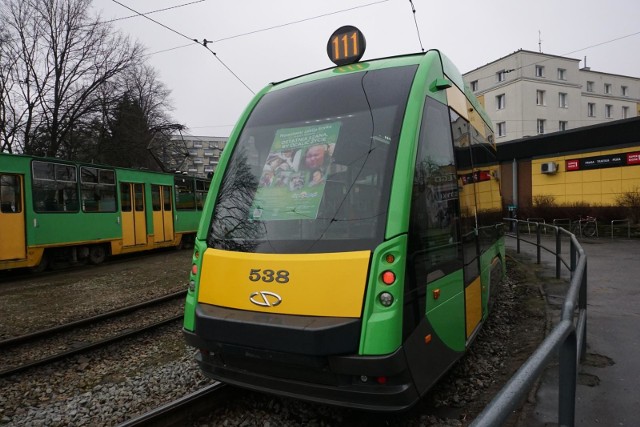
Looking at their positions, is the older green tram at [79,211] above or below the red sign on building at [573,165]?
below

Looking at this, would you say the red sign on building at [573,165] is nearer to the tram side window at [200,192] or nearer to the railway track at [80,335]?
the tram side window at [200,192]

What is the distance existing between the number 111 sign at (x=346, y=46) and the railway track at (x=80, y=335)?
449 cm

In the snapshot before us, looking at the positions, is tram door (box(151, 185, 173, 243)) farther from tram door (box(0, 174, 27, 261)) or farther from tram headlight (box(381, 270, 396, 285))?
tram headlight (box(381, 270, 396, 285))

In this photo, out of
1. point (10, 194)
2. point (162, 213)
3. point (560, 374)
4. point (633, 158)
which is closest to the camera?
point (560, 374)

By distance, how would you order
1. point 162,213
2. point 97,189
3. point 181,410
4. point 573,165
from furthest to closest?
point 573,165
point 162,213
point 97,189
point 181,410

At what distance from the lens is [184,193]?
18.1 meters

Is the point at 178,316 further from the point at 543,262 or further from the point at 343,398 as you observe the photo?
the point at 543,262

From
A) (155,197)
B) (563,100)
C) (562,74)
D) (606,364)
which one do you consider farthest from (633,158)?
(562,74)

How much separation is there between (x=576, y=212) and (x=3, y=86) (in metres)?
31.1

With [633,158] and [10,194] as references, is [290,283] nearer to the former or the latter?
[10,194]

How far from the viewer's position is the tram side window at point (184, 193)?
691 inches

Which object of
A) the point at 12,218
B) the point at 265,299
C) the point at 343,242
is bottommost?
the point at 265,299

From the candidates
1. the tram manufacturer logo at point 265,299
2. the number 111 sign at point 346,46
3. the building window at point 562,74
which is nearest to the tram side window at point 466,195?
the number 111 sign at point 346,46

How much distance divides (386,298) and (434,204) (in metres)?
0.96
